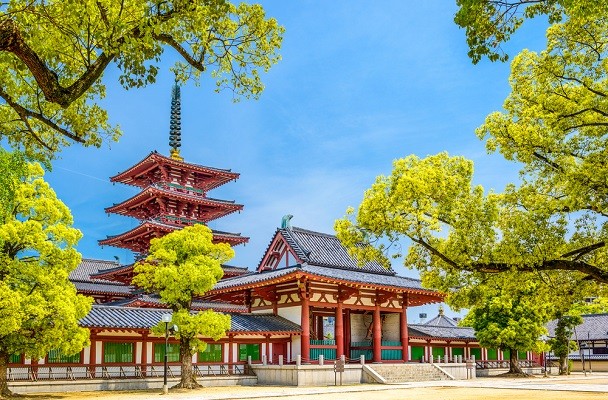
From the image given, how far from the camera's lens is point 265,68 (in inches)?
392

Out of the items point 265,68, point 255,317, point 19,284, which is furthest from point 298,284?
point 265,68

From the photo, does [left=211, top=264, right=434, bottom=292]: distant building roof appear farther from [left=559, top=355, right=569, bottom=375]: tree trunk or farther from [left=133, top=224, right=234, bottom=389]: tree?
[left=559, top=355, right=569, bottom=375]: tree trunk

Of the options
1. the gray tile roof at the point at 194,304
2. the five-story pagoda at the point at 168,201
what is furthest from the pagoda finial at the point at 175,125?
the gray tile roof at the point at 194,304

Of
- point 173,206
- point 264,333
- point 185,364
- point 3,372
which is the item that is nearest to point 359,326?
point 264,333

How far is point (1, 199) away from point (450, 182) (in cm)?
1464

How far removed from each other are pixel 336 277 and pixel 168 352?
9.08m

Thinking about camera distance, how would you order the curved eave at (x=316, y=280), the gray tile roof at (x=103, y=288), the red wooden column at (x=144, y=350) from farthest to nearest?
1. the gray tile roof at (x=103, y=288)
2. the curved eave at (x=316, y=280)
3. the red wooden column at (x=144, y=350)

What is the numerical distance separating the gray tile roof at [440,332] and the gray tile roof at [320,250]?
4.91m

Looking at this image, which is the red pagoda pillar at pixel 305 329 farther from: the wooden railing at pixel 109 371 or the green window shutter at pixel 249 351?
the wooden railing at pixel 109 371

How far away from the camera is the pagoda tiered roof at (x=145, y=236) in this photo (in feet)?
135

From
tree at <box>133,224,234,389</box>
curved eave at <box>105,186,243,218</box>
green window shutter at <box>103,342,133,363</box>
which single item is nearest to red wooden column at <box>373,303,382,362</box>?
tree at <box>133,224,234,389</box>

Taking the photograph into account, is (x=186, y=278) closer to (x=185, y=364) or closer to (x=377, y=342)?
(x=185, y=364)

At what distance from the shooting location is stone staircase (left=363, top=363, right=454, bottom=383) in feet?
101

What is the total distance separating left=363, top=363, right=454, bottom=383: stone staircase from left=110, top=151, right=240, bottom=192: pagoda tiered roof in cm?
2065
